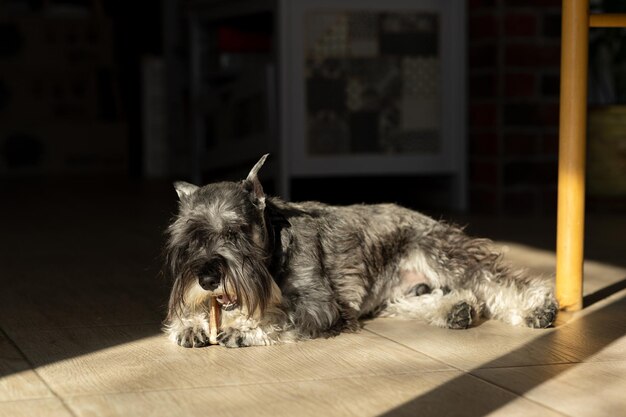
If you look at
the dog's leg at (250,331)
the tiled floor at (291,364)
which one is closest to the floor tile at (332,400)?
the tiled floor at (291,364)

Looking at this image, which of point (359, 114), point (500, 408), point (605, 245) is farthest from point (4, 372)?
point (359, 114)

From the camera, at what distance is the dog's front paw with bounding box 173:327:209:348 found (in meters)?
3.47

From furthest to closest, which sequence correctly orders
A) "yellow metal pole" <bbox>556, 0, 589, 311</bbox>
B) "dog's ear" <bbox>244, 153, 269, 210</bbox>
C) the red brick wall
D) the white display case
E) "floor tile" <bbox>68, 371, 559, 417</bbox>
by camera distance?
the white display case → the red brick wall → "yellow metal pole" <bbox>556, 0, 589, 311</bbox> → "dog's ear" <bbox>244, 153, 269, 210</bbox> → "floor tile" <bbox>68, 371, 559, 417</bbox>

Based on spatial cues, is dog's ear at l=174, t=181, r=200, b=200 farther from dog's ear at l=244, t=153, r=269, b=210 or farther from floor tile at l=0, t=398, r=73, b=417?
floor tile at l=0, t=398, r=73, b=417

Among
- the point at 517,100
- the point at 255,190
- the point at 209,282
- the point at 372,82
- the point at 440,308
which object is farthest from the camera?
the point at 372,82

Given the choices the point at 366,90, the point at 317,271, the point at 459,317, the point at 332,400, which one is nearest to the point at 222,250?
the point at 317,271

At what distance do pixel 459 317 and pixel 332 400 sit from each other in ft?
3.48

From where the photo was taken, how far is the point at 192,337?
3473mm

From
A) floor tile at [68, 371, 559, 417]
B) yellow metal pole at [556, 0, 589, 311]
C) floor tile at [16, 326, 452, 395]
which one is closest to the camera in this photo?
floor tile at [68, 371, 559, 417]

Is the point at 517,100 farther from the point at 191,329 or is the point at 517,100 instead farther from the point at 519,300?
the point at 191,329

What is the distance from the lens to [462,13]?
7691mm

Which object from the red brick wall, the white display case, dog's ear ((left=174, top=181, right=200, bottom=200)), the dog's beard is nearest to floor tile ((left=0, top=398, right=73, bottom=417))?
the dog's beard

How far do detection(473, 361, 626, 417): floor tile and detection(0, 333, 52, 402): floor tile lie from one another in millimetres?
1244

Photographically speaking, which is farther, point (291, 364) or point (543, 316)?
point (543, 316)
